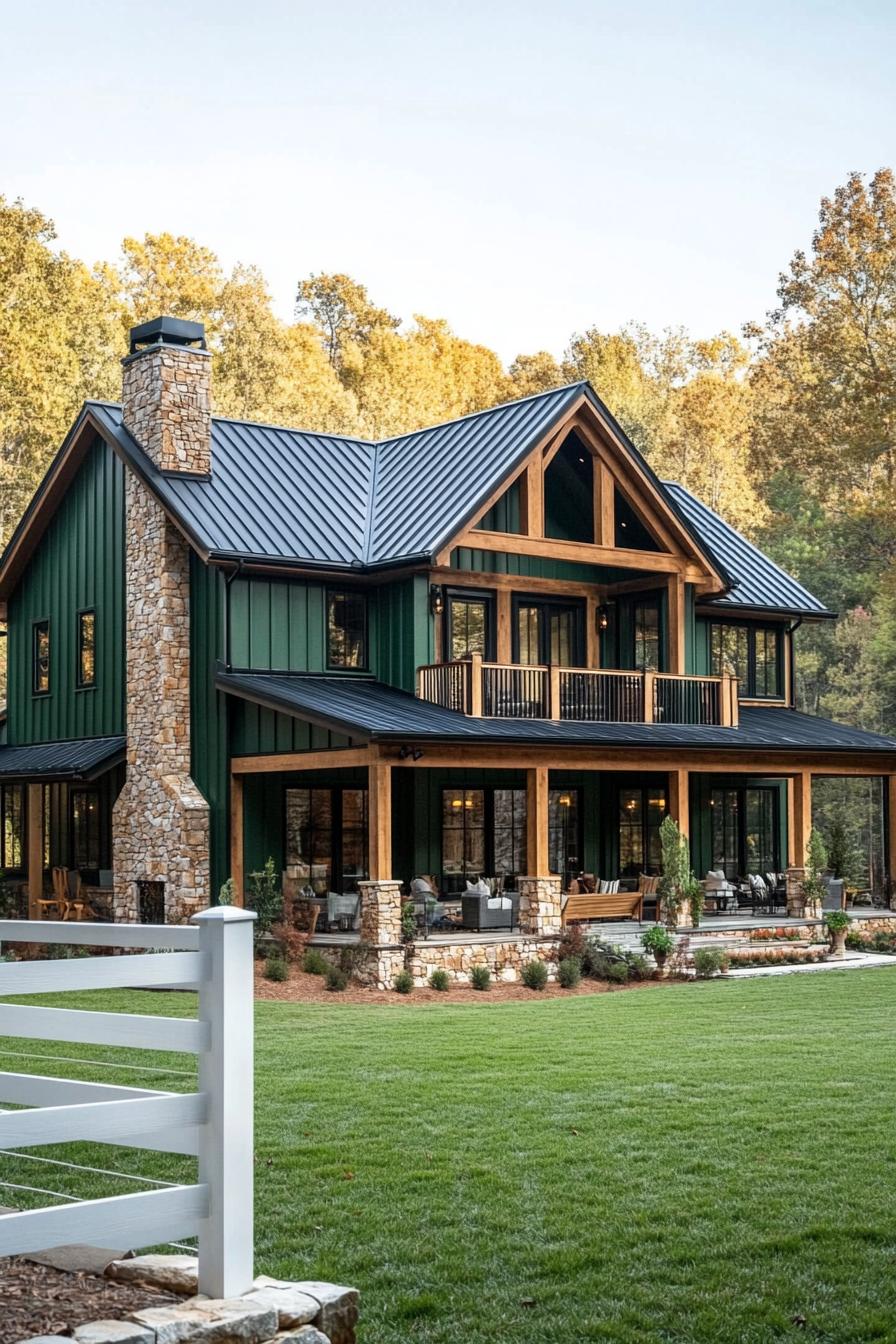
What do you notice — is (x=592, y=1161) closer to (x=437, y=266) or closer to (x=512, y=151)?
(x=512, y=151)

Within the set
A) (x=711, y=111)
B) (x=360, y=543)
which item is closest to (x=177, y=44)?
(x=711, y=111)

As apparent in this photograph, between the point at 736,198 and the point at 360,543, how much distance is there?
119 ft

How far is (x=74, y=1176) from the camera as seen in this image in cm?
814

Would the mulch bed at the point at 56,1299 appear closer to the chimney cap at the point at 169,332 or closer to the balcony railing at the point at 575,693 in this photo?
the balcony railing at the point at 575,693

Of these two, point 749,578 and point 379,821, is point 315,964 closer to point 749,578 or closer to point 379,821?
point 379,821

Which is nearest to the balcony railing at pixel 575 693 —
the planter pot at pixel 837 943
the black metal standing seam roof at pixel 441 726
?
the black metal standing seam roof at pixel 441 726

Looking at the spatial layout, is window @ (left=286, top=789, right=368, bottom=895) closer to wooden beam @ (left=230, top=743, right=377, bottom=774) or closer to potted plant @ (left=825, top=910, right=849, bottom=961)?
wooden beam @ (left=230, top=743, right=377, bottom=774)

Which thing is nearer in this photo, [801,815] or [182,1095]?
[182,1095]

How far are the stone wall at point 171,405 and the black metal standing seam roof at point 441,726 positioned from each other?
3.66 meters

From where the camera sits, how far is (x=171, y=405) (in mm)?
24344

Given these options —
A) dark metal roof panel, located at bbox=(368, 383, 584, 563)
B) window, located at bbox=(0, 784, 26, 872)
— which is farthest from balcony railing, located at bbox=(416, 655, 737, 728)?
window, located at bbox=(0, 784, 26, 872)

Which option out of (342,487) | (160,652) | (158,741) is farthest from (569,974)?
(342,487)

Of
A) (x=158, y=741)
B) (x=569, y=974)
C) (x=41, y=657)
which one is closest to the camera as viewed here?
(x=569, y=974)

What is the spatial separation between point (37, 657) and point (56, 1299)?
24277 millimetres
